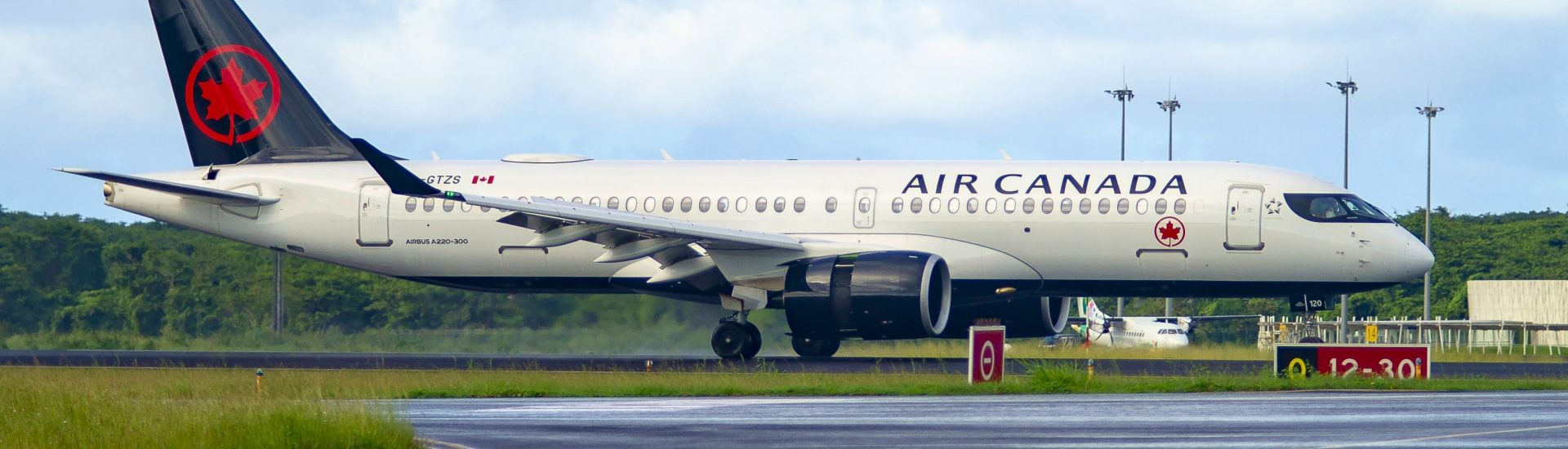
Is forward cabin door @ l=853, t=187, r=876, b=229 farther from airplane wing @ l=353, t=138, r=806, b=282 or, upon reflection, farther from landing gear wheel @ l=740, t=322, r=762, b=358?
landing gear wheel @ l=740, t=322, r=762, b=358

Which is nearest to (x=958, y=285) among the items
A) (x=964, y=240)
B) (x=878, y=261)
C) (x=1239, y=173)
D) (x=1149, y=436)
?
(x=964, y=240)

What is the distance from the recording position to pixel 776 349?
33.6 meters

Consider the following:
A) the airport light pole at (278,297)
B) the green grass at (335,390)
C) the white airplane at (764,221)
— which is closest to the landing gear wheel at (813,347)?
the white airplane at (764,221)

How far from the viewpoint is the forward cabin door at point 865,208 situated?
29297 millimetres

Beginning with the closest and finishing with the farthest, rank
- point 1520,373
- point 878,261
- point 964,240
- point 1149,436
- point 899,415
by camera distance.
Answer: point 1149,436 → point 899,415 → point 1520,373 → point 878,261 → point 964,240

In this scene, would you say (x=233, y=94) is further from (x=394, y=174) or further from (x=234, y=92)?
(x=394, y=174)

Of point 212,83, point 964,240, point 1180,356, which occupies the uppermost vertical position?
point 212,83

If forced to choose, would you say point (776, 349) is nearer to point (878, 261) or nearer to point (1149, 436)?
point (878, 261)

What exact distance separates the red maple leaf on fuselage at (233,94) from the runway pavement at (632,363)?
4.41 m

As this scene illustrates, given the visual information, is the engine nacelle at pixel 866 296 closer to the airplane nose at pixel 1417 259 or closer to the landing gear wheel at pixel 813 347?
the landing gear wheel at pixel 813 347

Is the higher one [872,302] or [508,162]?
[508,162]

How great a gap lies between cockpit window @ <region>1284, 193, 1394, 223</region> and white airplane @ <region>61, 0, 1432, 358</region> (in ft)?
0.12

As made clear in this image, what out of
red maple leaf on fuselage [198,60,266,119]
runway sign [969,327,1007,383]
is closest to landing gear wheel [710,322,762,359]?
runway sign [969,327,1007,383]

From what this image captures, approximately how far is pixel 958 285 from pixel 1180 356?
6.05 m
